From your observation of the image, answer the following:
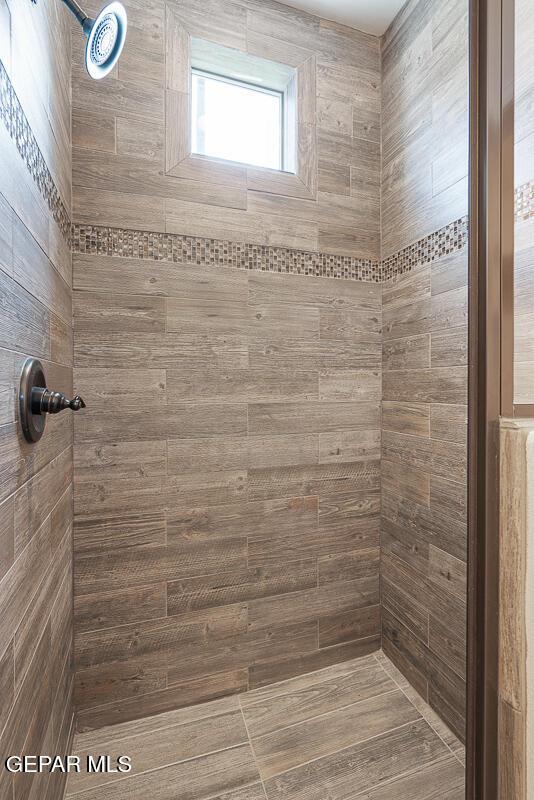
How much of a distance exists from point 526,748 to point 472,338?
518mm

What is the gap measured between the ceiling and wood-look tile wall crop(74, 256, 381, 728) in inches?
45.0

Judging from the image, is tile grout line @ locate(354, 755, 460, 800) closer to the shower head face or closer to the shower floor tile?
the shower floor tile

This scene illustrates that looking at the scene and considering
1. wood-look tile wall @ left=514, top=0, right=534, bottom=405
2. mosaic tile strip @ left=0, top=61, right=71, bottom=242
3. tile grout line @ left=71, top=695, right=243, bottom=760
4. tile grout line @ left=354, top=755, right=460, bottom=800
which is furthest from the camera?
tile grout line @ left=71, top=695, right=243, bottom=760

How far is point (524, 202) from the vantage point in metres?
0.57

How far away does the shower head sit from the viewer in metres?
1.00

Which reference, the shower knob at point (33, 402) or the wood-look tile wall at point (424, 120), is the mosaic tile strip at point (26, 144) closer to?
the shower knob at point (33, 402)

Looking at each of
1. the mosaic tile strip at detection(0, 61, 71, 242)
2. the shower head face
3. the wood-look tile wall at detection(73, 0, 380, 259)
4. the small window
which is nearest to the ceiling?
the wood-look tile wall at detection(73, 0, 380, 259)

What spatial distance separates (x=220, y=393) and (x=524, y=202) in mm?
1295

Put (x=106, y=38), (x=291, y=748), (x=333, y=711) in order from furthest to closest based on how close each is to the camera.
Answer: (x=333, y=711), (x=291, y=748), (x=106, y=38)

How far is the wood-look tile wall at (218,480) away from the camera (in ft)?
5.19

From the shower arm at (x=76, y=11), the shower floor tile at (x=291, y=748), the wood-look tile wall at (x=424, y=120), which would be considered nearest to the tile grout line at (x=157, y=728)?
the shower floor tile at (x=291, y=748)

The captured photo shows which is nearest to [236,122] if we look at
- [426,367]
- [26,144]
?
[26,144]

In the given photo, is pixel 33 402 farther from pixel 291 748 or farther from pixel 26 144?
pixel 291 748

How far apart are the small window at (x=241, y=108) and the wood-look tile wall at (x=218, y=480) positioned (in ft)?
1.82
